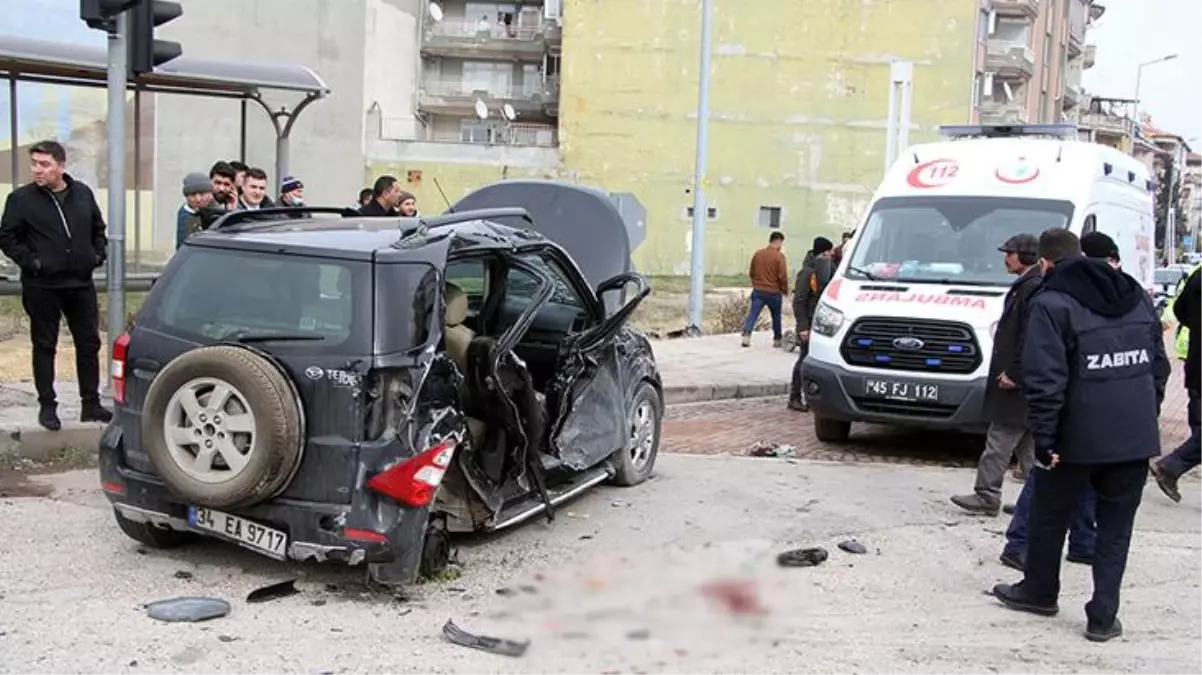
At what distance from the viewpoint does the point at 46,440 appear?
7.92 metres

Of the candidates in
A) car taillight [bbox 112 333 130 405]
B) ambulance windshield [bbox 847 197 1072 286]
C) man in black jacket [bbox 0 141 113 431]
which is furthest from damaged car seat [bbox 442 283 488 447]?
ambulance windshield [bbox 847 197 1072 286]

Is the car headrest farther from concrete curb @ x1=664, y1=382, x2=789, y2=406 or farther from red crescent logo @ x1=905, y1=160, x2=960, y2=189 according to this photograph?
concrete curb @ x1=664, y1=382, x2=789, y2=406

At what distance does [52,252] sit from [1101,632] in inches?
265

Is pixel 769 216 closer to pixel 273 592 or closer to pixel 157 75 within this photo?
pixel 157 75

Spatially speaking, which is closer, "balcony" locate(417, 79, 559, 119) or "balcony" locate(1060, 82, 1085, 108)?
"balcony" locate(417, 79, 559, 119)

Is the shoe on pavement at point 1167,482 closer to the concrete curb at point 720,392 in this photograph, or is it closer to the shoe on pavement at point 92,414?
the concrete curb at point 720,392

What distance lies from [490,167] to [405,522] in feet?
133

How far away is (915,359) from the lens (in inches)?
355

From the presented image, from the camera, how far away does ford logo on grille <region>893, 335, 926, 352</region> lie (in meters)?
8.97

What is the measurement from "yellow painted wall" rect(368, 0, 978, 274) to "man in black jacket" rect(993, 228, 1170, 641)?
41608 mm

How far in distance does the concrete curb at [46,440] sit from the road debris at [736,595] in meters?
4.47

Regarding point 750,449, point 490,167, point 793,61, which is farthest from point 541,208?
point 793,61

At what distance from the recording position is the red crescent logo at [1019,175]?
10.1 metres

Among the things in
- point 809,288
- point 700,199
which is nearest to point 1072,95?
point 700,199
